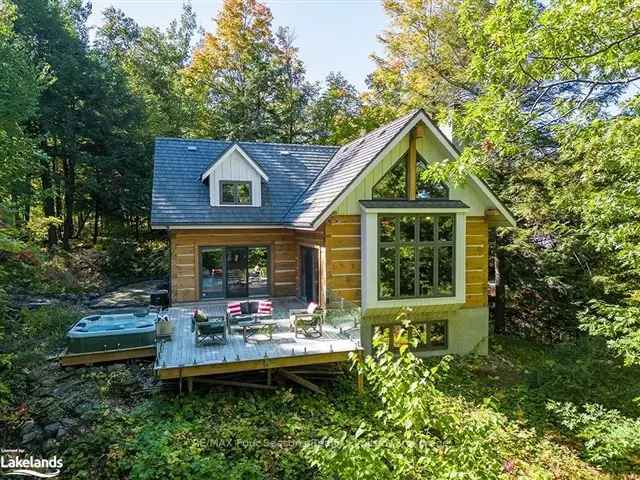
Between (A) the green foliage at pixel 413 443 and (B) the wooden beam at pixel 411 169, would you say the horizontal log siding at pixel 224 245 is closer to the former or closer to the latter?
(B) the wooden beam at pixel 411 169

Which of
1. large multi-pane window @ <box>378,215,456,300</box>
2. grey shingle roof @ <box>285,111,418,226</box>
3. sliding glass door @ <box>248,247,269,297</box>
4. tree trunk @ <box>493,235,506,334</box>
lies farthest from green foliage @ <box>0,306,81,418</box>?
tree trunk @ <box>493,235,506,334</box>

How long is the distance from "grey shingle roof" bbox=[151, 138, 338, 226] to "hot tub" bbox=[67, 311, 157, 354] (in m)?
3.01

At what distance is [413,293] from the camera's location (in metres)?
10.7

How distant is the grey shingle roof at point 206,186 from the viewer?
1220 cm

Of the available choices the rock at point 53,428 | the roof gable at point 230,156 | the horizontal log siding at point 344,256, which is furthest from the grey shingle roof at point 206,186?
the rock at point 53,428

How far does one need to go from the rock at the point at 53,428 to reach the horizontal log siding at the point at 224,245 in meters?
5.60

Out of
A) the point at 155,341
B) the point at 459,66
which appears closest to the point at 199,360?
the point at 155,341

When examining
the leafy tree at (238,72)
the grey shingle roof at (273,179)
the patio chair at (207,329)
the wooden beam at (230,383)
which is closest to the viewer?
the wooden beam at (230,383)

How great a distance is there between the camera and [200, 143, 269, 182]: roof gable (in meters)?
12.8

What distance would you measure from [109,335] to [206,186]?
5927 mm

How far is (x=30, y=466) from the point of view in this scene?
585 cm

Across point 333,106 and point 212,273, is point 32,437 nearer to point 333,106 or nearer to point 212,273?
point 212,273

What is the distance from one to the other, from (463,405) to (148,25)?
34.0 metres

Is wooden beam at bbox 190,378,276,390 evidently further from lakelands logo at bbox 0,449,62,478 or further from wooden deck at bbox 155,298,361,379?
lakelands logo at bbox 0,449,62,478
